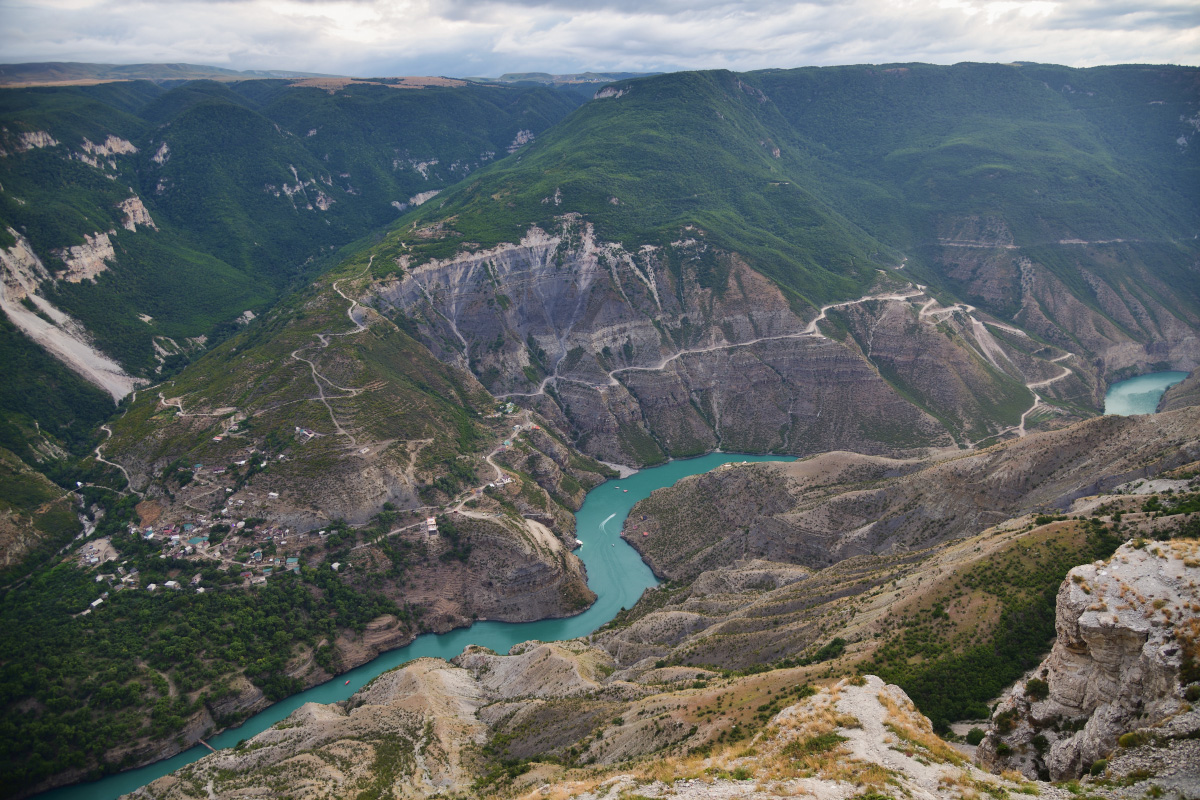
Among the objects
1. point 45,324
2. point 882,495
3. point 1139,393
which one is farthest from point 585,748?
point 1139,393

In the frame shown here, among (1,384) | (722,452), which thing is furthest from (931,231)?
(1,384)

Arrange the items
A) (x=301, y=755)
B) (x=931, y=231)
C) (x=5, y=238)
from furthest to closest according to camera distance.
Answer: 1. (x=931, y=231)
2. (x=5, y=238)
3. (x=301, y=755)

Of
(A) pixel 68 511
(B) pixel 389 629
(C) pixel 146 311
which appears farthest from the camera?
(C) pixel 146 311

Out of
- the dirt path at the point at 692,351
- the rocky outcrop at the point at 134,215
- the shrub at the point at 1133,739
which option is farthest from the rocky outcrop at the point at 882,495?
the rocky outcrop at the point at 134,215

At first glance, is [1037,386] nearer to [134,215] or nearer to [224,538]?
[224,538]

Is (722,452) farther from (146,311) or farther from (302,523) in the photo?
(146,311)

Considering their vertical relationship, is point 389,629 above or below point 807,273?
below
